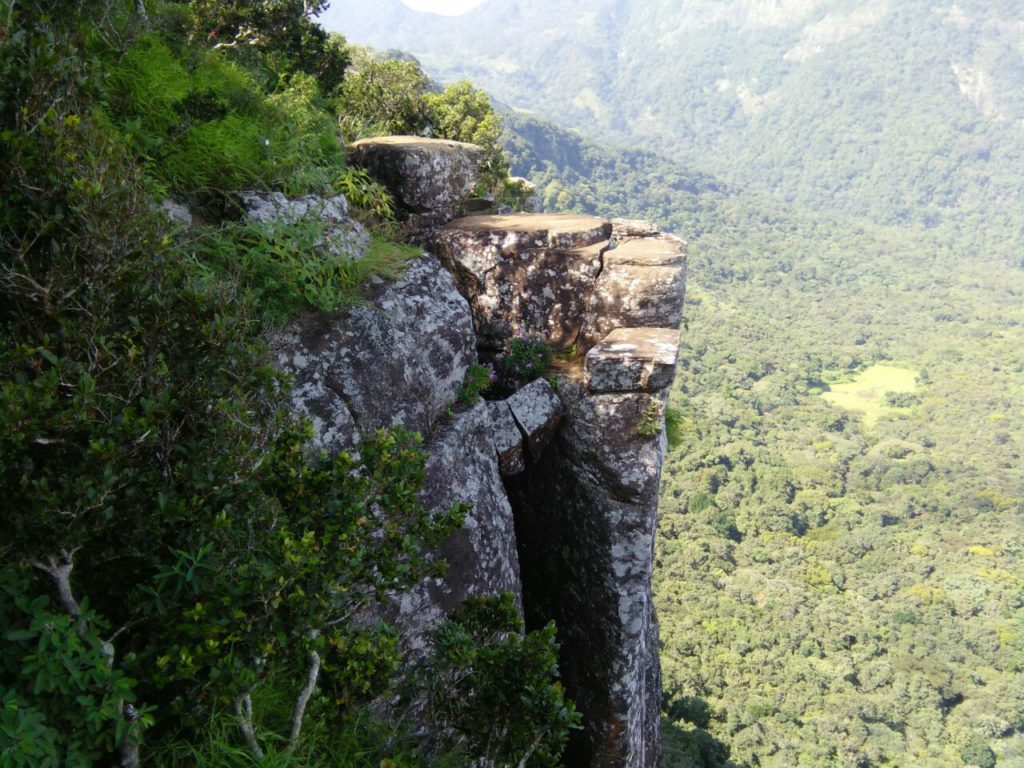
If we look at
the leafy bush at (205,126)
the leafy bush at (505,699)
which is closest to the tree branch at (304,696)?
the leafy bush at (505,699)

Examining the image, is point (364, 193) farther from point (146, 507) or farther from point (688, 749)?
point (688, 749)

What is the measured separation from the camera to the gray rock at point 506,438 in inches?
291

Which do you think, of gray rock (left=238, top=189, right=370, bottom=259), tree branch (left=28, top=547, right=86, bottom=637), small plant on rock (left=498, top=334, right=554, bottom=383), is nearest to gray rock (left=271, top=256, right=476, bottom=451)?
gray rock (left=238, top=189, right=370, bottom=259)

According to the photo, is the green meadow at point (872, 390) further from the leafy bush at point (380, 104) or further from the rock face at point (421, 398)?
the rock face at point (421, 398)

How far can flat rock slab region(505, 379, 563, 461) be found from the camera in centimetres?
759

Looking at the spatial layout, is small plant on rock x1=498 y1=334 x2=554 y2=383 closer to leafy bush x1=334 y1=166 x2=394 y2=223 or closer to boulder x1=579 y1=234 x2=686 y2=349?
boulder x1=579 y1=234 x2=686 y2=349

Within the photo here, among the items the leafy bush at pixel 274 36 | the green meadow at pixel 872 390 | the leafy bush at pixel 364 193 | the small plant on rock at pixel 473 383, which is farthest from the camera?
the green meadow at pixel 872 390

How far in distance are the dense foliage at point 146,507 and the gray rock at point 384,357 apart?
183cm

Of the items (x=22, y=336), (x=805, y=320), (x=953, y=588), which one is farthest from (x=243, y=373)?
(x=805, y=320)

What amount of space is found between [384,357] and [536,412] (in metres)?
2.36

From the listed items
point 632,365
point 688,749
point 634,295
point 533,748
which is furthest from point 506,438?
point 688,749

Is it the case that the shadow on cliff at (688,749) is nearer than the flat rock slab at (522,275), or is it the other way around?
the flat rock slab at (522,275)

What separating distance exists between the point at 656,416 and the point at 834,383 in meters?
124

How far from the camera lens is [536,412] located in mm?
7664
